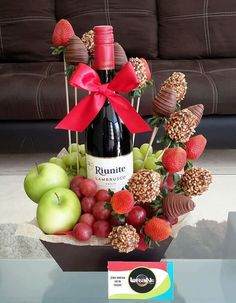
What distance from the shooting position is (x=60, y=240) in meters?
0.81

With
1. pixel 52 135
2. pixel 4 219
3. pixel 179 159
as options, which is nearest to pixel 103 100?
pixel 179 159

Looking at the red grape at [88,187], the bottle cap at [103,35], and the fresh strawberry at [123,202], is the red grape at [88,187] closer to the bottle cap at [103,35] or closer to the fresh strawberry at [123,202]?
the fresh strawberry at [123,202]

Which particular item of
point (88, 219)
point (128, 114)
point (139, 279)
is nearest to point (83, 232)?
point (88, 219)

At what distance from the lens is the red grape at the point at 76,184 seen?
34.2 inches

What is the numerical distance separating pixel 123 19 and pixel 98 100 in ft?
5.48

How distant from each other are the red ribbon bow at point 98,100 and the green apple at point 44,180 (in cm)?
11

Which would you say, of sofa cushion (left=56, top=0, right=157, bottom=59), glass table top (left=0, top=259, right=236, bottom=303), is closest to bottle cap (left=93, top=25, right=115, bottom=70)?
glass table top (left=0, top=259, right=236, bottom=303)

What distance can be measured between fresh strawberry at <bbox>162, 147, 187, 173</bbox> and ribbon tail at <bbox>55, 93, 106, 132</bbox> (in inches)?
6.3

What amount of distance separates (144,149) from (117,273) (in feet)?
1.02

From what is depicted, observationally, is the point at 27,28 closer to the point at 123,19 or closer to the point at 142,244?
the point at 123,19

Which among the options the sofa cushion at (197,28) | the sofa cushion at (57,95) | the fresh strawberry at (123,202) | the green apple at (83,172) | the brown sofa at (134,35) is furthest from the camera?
the sofa cushion at (197,28)

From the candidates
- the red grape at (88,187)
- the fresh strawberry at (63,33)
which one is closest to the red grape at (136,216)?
the red grape at (88,187)

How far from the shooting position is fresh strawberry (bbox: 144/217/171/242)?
0.74m

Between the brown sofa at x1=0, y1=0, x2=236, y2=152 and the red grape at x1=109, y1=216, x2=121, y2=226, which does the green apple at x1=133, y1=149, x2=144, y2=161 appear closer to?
the red grape at x1=109, y1=216, x2=121, y2=226
